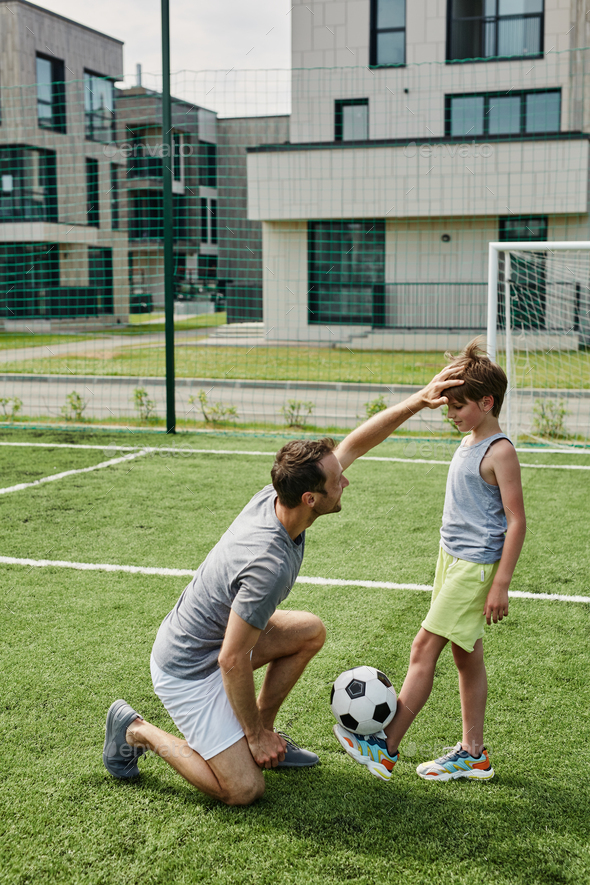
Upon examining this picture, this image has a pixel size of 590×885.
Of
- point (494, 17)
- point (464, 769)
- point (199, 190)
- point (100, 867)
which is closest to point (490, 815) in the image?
point (464, 769)

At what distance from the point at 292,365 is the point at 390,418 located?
12.8 metres

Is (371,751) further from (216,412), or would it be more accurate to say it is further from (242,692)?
(216,412)

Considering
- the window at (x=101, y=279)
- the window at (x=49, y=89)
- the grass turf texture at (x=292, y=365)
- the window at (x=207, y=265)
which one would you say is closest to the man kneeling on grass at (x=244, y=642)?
the grass turf texture at (x=292, y=365)

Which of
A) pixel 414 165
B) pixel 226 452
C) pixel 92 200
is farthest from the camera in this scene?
pixel 92 200

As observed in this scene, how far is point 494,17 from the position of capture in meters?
20.5

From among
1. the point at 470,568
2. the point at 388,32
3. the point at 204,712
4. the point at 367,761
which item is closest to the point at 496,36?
the point at 388,32

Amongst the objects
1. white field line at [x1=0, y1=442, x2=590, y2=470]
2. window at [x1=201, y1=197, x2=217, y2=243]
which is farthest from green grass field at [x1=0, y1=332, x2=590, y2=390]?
window at [x1=201, y1=197, x2=217, y2=243]

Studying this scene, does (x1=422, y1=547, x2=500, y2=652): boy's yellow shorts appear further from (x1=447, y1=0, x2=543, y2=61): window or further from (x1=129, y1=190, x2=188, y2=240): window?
(x1=129, y1=190, x2=188, y2=240): window

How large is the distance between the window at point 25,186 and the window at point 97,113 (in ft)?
Answer: 9.65

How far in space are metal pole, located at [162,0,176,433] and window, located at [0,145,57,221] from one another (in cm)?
2088

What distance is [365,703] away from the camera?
2.64m

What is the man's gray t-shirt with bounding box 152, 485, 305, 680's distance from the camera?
7.60ft

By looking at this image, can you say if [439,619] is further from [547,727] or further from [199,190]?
[199,190]

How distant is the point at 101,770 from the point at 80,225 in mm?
28628
